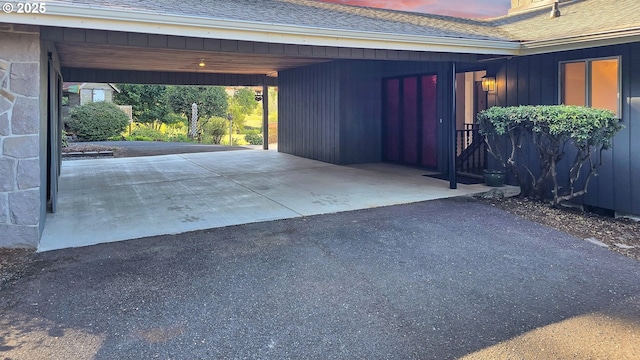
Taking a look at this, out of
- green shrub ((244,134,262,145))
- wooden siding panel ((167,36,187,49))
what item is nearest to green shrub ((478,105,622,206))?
wooden siding panel ((167,36,187,49))

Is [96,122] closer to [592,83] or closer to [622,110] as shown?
[592,83]

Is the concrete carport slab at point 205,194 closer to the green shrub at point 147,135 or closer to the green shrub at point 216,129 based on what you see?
the green shrub at point 216,129

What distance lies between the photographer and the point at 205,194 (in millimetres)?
7203

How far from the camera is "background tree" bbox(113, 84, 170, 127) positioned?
24453 mm

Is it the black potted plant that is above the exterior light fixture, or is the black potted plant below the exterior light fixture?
below

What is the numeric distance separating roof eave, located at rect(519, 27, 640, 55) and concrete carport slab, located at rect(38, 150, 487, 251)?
234 centimetres

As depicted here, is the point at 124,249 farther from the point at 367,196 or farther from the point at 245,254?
the point at 367,196

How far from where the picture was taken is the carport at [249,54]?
4328 millimetres

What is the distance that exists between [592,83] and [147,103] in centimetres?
2341

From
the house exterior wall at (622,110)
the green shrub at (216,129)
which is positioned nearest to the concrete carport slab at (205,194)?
the house exterior wall at (622,110)

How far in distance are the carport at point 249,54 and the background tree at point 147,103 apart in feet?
43.1

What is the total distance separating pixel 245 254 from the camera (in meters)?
4.20

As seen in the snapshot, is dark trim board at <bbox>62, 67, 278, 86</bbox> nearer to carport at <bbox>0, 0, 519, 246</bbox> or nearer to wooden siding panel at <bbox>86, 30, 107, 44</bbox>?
carport at <bbox>0, 0, 519, 246</bbox>

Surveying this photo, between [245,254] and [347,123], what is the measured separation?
24.2ft
